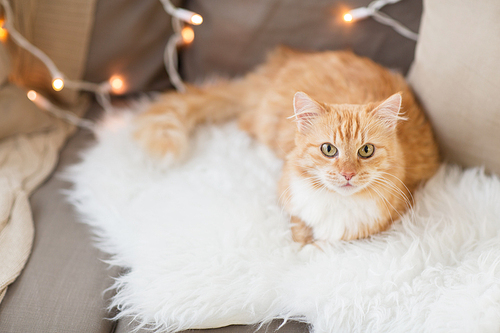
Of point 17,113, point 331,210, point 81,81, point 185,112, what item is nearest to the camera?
point 331,210

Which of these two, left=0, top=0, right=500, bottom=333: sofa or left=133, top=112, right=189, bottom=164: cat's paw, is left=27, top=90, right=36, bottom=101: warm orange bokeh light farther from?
left=133, top=112, right=189, bottom=164: cat's paw

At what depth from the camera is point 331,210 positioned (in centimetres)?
99

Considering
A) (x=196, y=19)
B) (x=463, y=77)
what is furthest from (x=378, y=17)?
(x=196, y=19)

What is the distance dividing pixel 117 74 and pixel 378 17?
3.64ft

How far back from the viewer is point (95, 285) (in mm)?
1031

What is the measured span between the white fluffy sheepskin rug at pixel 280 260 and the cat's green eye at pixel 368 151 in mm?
242

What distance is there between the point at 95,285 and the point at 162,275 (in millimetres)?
218

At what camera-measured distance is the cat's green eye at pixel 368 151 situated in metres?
0.95

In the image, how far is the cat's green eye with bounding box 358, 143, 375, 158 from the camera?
3.11 ft

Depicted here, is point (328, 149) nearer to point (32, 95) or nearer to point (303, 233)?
point (303, 233)

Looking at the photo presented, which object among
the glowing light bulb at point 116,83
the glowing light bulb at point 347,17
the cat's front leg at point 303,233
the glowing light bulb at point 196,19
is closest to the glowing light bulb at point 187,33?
the glowing light bulb at point 196,19

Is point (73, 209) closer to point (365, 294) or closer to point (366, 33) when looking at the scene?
point (365, 294)

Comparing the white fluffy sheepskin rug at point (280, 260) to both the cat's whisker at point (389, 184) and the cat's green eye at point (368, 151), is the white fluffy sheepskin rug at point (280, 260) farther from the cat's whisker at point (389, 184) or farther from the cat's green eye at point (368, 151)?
the cat's green eye at point (368, 151)

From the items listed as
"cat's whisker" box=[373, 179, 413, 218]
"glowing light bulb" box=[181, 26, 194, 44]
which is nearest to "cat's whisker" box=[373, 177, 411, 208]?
"cat's whisker" box=[373, 179, 413, 218]
